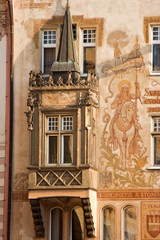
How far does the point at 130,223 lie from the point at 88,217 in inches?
71.4

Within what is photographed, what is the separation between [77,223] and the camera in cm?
4703

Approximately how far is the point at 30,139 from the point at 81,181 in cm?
283

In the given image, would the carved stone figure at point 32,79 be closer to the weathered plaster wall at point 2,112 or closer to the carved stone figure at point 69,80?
the carved stone figure at point 69,80

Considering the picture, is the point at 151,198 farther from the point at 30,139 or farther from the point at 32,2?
the point at 32,2

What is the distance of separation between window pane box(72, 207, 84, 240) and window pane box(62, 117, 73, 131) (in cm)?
340

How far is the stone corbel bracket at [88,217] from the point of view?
45812 millimetres

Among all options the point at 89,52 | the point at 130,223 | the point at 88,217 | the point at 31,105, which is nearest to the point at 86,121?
the point at 31,105

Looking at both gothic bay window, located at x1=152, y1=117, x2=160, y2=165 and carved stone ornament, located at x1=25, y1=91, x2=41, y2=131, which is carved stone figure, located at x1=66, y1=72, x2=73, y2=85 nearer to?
carved stone ornament, located at x1=25, y1=91, x2=41, y2=131

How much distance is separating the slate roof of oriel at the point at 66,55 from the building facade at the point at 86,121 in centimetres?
4

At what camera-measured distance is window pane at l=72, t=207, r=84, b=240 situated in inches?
1849

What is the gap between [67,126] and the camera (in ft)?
153

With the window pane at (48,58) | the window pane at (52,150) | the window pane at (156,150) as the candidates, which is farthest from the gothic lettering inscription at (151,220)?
the window pane at (48,58)

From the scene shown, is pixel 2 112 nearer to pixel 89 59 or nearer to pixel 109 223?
pixel 89 59

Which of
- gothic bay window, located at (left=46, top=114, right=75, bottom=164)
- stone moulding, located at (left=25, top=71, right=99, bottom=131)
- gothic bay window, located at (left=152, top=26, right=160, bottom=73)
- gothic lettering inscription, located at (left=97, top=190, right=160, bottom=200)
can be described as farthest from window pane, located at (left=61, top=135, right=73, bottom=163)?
gothic bay window, located at (left=152, top=26, right=160, bottom=73)
